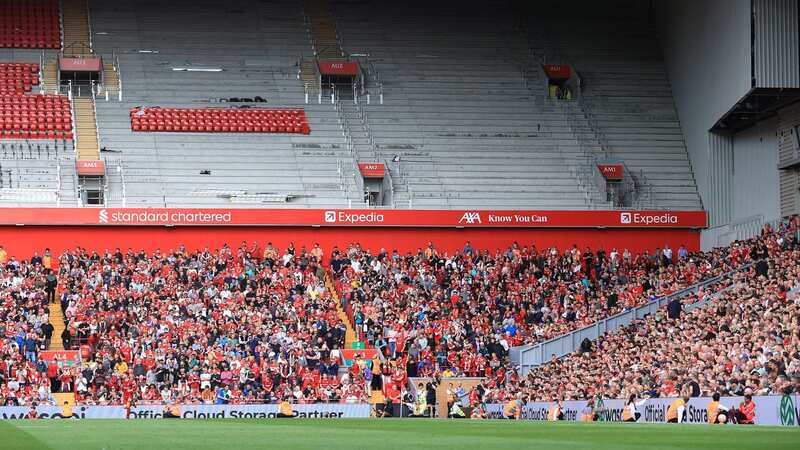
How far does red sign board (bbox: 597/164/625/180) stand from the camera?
50125mm

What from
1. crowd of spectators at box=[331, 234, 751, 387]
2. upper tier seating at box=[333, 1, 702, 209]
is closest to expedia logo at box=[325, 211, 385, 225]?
crowd of spectators at box=[331, 234, 751, 387]

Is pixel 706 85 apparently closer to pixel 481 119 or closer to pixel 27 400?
pixel 481 119

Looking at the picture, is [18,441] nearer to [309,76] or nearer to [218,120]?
[218,120]

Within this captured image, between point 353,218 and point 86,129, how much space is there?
11.1 m

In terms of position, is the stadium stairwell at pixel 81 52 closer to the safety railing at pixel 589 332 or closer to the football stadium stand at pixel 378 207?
the football stadium stand at pixel 378 207

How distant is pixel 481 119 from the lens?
52.8 metres

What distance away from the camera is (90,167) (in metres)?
47.4

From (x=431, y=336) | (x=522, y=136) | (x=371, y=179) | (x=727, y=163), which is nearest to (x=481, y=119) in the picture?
(x=522, y=136)

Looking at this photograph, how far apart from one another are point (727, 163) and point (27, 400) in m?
26.9

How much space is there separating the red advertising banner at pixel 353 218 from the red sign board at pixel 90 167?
201 cm

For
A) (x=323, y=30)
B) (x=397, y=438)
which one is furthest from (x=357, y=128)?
(x=397, y=438)

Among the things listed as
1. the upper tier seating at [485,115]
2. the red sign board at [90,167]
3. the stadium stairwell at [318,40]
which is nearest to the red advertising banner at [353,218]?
the upper tier seating at [485,115]

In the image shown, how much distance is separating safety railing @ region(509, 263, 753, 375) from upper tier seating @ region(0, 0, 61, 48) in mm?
25235

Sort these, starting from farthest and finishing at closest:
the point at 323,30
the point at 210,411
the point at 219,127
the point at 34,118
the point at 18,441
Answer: the point at 323,30, the point at 219,127, the point at 34,118, the point at 210,411, the point at 18,441
